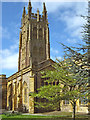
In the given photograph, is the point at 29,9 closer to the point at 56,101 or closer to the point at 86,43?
the point at 56,101

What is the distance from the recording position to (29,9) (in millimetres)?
71875

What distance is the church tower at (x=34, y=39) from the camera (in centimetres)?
6759

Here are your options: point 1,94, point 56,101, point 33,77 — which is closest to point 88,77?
point 56,101

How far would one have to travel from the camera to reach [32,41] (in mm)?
68625

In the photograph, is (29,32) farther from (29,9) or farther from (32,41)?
(29,9)

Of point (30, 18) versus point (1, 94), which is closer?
point (1, 94)

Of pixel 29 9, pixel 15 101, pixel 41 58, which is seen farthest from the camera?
pixel 29 9

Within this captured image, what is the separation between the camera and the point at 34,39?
69625mm

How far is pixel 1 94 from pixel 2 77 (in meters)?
4.17

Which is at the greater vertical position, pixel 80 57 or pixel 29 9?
pixel 29 9

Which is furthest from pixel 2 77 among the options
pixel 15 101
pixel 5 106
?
pixel 15 101

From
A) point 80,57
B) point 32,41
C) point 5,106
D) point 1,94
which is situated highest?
point 32,41

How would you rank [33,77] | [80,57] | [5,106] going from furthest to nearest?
[5,106], [33,77], [80,57]

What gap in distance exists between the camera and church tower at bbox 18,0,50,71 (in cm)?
6759
